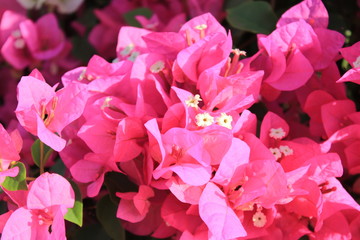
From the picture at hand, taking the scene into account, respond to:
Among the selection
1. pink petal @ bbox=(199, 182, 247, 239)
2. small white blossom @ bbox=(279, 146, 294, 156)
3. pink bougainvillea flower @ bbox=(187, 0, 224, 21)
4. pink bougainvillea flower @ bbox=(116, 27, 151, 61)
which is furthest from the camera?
pink bougainvillea flower @ bbox=(187, 0, 224, 21)

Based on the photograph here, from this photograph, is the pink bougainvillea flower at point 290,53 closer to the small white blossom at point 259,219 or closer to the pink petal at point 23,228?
the small white blossom at point 259,219

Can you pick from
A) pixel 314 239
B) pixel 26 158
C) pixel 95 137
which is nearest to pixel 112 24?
pixel 26 158

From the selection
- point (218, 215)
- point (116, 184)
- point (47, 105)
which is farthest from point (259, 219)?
point (47, 105)

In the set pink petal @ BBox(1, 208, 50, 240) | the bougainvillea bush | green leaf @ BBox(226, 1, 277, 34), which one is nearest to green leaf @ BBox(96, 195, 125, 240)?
the bougainvillea bush

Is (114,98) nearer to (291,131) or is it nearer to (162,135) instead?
(162,135)

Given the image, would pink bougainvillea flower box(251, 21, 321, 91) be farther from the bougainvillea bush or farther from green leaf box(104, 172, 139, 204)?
green leaf box(104, 172, 139, 204)

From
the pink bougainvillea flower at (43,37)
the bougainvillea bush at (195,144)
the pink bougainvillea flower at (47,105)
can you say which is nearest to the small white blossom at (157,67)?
the bougainvillea bush at (195,144)

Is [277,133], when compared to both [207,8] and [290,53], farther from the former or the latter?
[207,8]
